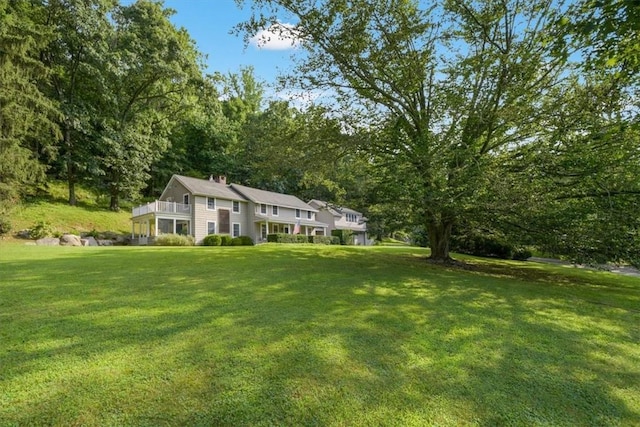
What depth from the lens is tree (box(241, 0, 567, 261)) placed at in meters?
9.63

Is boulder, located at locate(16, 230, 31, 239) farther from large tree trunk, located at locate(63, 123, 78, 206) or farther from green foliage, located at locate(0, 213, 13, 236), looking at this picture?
large tree trunk, located at locate(63, 123, 78, 206)

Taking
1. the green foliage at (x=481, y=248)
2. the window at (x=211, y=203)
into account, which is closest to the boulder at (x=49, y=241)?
the window at (x=211, y=203)

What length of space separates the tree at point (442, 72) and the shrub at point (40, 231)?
57.5 ft

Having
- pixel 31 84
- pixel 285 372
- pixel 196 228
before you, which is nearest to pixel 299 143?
pixel 285 372

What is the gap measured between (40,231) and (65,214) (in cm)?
479

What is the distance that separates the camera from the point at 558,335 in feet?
14.2

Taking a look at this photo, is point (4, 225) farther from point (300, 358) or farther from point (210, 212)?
point (300, 358)

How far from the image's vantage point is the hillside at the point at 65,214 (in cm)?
2100

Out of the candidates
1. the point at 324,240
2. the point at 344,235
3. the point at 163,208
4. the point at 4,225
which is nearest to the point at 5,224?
the point at 4,225

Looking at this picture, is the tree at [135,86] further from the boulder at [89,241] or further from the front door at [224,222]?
the front door at [224,222]

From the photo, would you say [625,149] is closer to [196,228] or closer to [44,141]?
[196,228]

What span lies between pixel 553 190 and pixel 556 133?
5.77 feet

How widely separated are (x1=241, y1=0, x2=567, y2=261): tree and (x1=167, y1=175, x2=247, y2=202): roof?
16.8 meters

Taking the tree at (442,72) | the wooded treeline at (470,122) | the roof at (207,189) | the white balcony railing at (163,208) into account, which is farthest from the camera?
the roof at (207,189)
